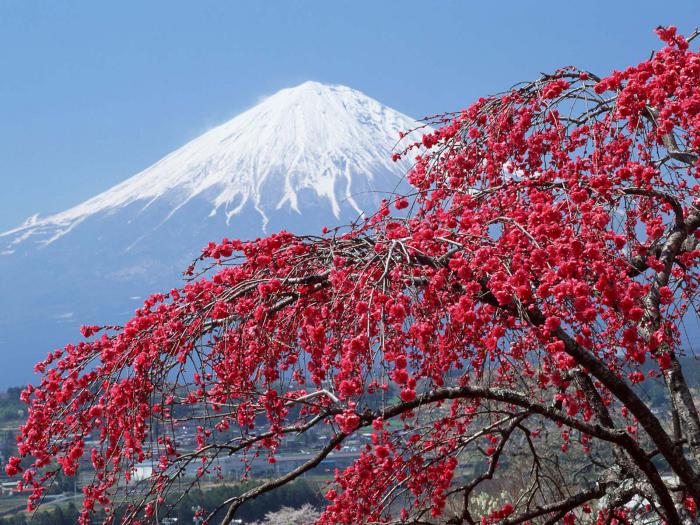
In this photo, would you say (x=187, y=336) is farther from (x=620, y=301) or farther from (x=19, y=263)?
(x=19, y=263)

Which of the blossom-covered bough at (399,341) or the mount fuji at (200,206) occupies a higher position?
the mount fuji at (200,206)

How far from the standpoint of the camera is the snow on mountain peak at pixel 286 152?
15088cm

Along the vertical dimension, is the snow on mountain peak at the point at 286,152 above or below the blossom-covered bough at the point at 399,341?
above

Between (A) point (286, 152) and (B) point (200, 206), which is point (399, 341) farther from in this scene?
(B) point (200, 206)

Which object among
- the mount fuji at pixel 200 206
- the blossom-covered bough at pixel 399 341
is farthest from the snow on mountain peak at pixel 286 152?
the blossom-covered bough at pixel 399 341

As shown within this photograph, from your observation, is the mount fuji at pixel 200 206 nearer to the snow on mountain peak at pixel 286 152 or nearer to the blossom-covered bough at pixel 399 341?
the snow on mountain peak at pixel 286 152

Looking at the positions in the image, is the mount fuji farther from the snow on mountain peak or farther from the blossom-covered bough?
the blossom-covered bough

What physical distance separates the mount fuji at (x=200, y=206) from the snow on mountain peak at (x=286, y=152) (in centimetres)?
24

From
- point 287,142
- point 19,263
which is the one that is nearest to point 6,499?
point 287,142

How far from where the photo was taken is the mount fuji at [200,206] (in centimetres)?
15088

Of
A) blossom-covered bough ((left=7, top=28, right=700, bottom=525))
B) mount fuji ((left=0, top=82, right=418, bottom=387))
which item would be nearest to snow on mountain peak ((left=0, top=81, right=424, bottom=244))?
mount fuji ((left=0, top=82, right=418, bottom=387))

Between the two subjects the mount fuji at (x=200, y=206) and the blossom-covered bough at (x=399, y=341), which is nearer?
the blossom-covered bough at (x=399, y=341)

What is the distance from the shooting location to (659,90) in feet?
15.4

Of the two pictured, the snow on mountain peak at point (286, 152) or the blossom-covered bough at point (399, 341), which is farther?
the snow on mountain peak at point (286, 152)
